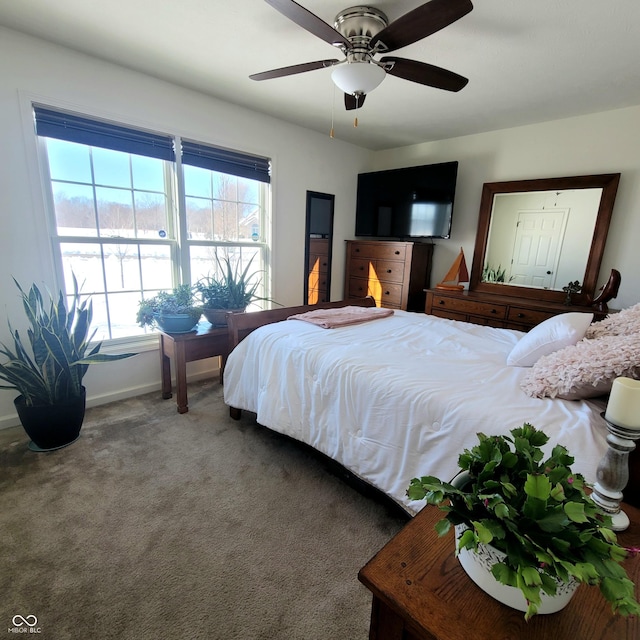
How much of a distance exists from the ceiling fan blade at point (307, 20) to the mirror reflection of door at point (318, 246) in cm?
221

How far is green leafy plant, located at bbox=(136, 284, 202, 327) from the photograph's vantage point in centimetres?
261

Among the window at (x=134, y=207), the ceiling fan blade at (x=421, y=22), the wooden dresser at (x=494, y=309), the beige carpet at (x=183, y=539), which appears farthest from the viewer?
the wooden dresser at (x=494, y=309)

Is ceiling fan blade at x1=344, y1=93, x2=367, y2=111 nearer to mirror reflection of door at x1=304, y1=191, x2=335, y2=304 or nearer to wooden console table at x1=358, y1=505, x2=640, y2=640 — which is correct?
mirror reflection of door at x1=304, y1=191, x2=335, y2=304

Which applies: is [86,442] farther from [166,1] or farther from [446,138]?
[446,138]

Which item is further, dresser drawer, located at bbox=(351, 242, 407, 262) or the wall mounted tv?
dresser drawer, located at bbox=(351, 242, 407, 262)

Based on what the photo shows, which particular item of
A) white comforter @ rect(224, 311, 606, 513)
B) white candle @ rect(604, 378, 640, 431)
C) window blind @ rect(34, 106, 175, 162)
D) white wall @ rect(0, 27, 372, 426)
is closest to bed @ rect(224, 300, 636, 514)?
white comforter @ rect(224, 311, 606, 513)

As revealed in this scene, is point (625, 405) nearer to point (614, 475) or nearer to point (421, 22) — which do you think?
point (614, 475)

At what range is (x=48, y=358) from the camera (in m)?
2.03

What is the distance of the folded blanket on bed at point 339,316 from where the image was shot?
7.65 feet

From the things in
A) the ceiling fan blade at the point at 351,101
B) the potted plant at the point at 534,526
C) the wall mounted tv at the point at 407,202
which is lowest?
the potted plant at the point at 534,526

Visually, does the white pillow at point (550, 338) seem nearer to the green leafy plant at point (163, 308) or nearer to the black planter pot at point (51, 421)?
the green leafy plant at point (163, 308)

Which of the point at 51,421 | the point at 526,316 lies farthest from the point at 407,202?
the point at 51,421

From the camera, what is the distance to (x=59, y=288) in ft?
8.11

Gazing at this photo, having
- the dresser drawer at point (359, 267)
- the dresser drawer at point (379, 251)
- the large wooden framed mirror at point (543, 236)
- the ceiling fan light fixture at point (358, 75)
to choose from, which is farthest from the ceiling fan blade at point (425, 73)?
the dresser drawer at point (359, 267)
